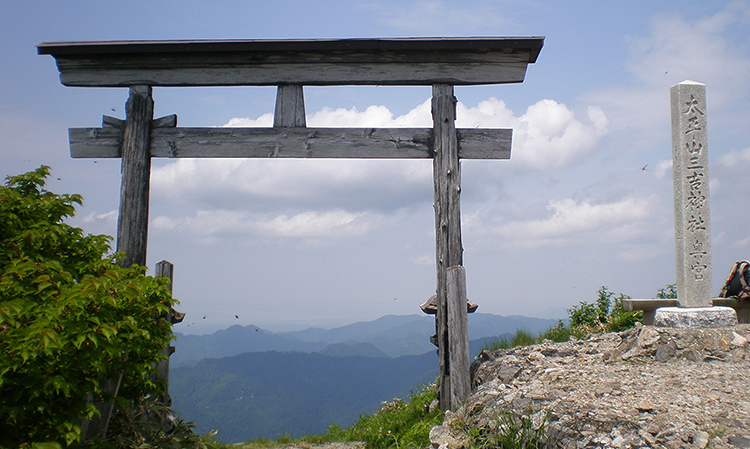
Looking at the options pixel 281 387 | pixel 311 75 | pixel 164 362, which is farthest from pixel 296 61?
pixel 281 387

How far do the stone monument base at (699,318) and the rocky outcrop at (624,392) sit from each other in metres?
0.20

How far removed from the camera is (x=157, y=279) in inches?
187

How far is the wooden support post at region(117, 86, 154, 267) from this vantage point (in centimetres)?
619

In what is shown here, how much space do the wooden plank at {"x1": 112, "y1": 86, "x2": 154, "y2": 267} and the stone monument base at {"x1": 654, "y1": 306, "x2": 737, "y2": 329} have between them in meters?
7.20

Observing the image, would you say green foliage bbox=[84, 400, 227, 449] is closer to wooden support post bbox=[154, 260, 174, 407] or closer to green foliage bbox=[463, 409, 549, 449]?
wooden support post bbox=[154, 260, 174, 407]

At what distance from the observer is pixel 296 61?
6.50 m

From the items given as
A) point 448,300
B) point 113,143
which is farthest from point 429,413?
point 113,143

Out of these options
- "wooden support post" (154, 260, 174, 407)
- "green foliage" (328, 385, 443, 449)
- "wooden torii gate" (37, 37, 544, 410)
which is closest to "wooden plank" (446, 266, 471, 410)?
"wooden torii gate" (37, 37, 544, 410)

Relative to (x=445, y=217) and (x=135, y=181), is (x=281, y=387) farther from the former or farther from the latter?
(x=445, y=217)

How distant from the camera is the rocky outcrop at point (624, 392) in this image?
11.9 feet

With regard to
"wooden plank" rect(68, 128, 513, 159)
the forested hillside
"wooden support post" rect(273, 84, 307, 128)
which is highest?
"wooden support post" rect(273, 84, 307, 128)

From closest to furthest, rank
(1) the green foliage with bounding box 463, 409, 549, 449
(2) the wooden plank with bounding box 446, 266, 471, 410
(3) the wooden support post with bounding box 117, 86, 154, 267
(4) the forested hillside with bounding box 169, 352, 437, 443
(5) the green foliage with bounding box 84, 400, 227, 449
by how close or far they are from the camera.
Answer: (1) the green foliage with bounding box 463, 409, 549, 449 < (5) the green foliage with bounding box 84, 400, 227, 449 < (2) the wooden plank with bounding box 446, 266, 471, 410 < (3) the wooden support post with bounding box 117, 86, 154, 267 < (4) the forested hillside with bounding box 169, 352, 437, 443

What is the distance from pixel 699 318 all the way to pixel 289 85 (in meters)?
6.45

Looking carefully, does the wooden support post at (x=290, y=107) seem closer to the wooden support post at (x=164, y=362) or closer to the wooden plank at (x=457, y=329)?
the wooden support post at (x=164, y=362)
